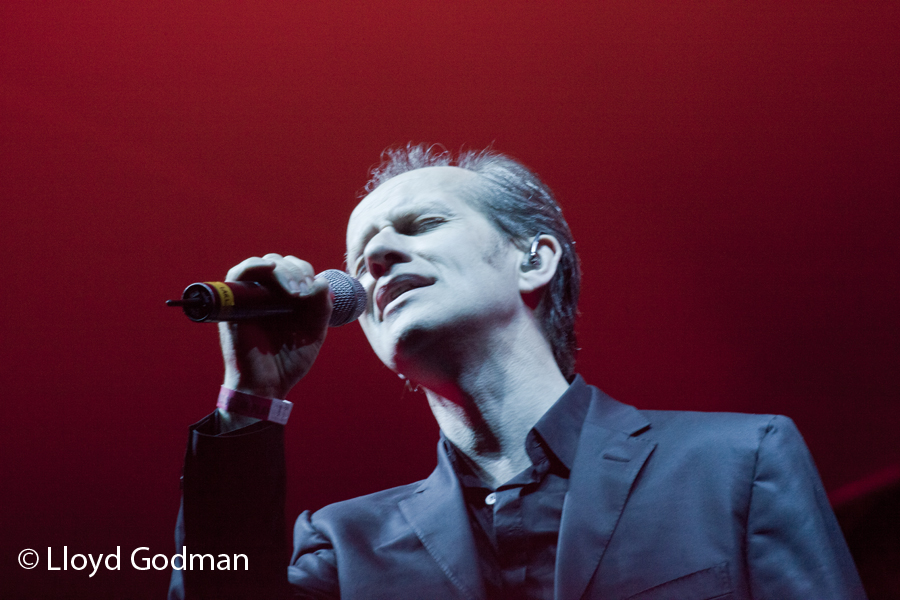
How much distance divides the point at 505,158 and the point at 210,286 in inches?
49.1

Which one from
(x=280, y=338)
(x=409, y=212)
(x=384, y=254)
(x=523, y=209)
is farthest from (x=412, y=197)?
(x=280, y=338)

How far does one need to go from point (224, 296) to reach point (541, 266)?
1010 mm

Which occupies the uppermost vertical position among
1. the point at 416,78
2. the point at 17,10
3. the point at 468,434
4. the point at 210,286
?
the point at 17,10

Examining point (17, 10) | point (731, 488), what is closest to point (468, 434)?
point (731, 488)

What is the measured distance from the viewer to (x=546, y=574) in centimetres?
149

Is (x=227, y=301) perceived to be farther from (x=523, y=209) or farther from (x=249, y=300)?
(x=523, y=209)

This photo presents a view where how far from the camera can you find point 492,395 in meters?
1.77

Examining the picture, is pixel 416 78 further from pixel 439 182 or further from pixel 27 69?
pixel 27 69

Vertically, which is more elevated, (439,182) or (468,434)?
(439,182)

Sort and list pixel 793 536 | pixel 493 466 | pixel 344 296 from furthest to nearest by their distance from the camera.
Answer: pixel 493 466
pixel 344 296
pixel 793 536

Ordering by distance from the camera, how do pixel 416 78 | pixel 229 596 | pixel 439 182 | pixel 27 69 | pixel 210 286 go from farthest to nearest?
pixel 416 78, pixel 27 69, pixel 439 182, pixel 229 596, pixel 210 286

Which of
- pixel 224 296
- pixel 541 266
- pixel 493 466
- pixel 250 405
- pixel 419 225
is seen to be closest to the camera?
pixel 224 296

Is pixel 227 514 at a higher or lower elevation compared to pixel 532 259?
lower

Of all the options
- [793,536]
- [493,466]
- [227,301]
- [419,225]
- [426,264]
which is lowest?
[793,536]
